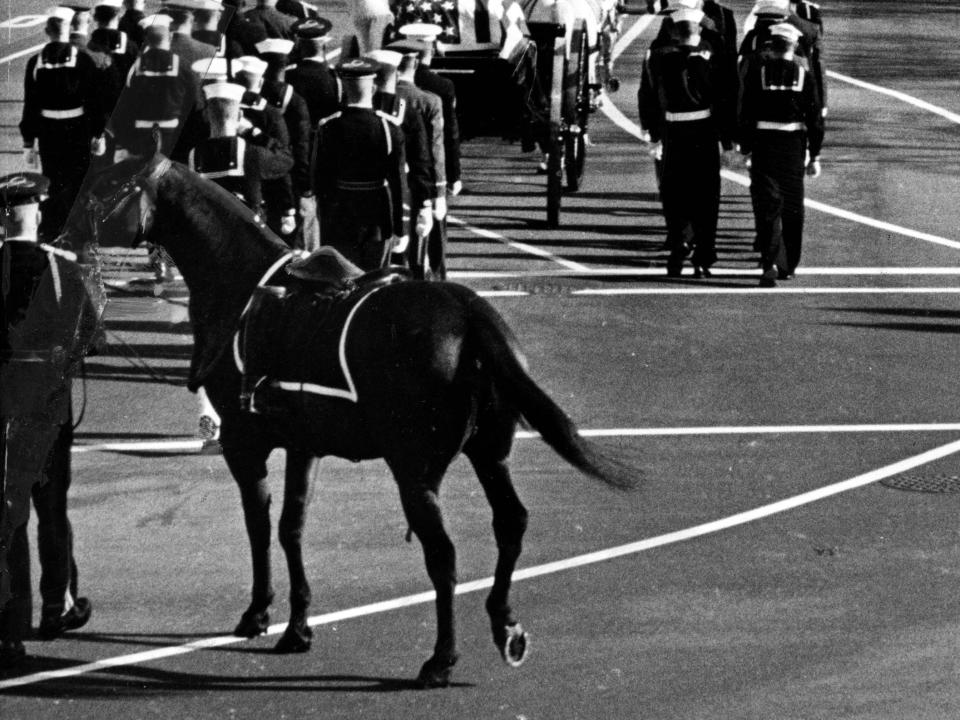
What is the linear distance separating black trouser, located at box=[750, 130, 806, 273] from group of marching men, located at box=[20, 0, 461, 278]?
306 cm

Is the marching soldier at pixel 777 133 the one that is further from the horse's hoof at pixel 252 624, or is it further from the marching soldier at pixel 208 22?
the horse's hoof at pixel 252 624

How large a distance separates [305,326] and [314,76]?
795cm

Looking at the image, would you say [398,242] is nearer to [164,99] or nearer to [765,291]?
[164,99]

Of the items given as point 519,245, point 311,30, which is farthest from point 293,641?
point 519,245

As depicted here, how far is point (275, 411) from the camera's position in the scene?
34.5ft

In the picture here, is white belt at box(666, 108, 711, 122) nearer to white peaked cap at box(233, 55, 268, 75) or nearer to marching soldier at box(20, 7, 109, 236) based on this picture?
white peaked cap at box(233, 55, 268, 75)

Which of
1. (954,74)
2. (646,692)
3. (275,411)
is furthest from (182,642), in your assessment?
(954,74)

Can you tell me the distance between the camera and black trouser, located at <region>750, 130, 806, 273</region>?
63.6 ft

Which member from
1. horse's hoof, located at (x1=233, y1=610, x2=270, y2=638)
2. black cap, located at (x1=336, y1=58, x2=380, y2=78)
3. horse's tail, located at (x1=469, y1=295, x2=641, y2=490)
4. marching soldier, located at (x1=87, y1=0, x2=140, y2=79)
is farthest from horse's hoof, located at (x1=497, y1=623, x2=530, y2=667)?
marching soldier, located at (x1=87, y1=0, x2=140, y2=79)

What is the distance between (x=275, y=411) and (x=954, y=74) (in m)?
25.3

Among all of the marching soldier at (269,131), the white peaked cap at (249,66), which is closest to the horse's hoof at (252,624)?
the marching soldier at (269,131)

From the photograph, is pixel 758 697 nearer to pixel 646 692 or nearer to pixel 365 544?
pixel 646 692

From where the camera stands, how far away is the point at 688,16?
1930 cm

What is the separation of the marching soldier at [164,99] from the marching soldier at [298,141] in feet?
2.85
